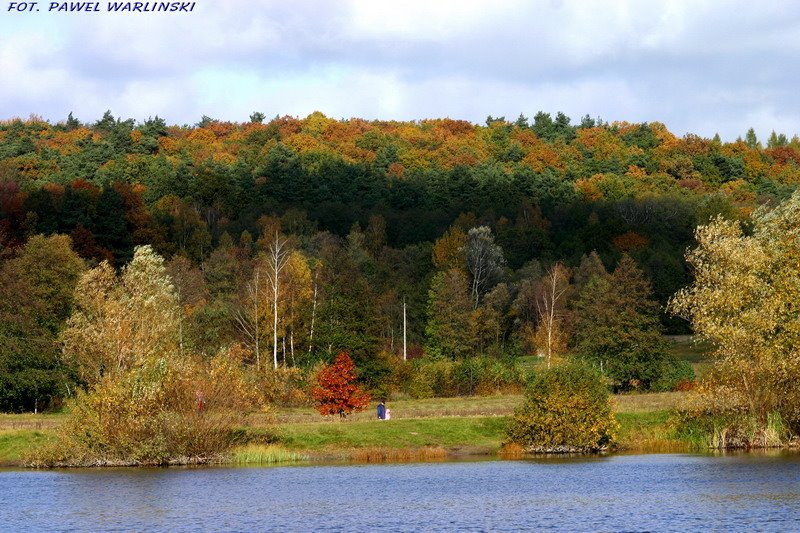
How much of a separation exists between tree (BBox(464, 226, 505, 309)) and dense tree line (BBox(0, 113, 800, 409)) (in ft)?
0.89

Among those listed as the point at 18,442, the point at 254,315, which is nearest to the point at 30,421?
the point at 18,442

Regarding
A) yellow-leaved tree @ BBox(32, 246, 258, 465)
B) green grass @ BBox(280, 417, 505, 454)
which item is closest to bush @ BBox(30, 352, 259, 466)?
yellow-leaved tree @ BBox(32, 246, 258, 465)

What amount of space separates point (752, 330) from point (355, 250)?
89985 millimetres

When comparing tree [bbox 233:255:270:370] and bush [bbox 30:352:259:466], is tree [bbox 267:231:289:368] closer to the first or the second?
tree [bbox 233:255:270:370]

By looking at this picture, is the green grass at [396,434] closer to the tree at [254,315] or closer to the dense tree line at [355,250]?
the dense tree line at [355,250]

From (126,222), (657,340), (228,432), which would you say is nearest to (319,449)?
(228,432)

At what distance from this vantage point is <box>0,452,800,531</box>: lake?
3741 cm

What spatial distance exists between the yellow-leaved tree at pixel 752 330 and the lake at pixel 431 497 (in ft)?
11.7

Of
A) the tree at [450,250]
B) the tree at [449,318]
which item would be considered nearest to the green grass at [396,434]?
the tree at [449,318]

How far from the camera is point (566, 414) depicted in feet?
196

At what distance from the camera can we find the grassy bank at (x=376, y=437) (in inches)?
2418

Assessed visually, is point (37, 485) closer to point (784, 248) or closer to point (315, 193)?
point (784, 248)

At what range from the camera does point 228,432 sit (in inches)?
2341

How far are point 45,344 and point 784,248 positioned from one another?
5205 centimetres
